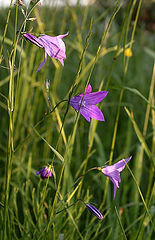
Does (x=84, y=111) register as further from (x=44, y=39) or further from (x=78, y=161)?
(x=78, y=161)

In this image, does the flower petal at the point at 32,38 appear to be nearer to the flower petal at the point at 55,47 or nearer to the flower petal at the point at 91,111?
the flower petal at the point at 55,47

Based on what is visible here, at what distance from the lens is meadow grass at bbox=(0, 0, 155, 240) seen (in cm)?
64

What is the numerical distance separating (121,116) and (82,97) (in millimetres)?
1321

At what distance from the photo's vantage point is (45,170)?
2.29ft

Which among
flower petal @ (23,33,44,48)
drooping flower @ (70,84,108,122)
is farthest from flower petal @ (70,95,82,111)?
flower petal @ (23,33,44,48)

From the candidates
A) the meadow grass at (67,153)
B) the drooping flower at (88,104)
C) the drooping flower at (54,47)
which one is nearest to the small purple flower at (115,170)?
the meadow grass at (67,153)

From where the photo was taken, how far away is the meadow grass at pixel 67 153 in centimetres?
64

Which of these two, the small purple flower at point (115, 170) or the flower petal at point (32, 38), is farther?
the small purple flower at point (115, 170)

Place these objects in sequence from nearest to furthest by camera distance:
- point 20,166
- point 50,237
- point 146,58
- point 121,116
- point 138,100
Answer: point 50,237, point 20,166, point 121,116, point 138,100, point 146,58

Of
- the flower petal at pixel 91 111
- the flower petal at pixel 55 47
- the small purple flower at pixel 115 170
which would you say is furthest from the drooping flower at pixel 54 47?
the small purple flower at pixel 115 170

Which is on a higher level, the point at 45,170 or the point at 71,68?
the point at 71,68

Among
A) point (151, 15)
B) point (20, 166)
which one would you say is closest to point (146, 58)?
point (20, 166)

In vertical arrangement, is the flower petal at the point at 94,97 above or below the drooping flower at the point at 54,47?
below

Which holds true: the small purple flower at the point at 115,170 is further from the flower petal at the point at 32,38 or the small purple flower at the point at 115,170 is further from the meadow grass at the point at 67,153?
the flower petal at the point at 32,38
